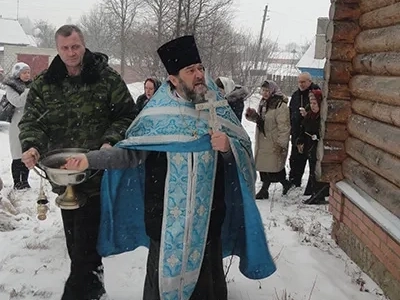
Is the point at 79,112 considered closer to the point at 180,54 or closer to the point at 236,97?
the point at 180,54

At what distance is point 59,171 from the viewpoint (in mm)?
2766

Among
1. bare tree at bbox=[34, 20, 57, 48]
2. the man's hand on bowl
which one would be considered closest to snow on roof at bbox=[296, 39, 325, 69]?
the man's hand on bowl

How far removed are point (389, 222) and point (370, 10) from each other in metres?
1.89

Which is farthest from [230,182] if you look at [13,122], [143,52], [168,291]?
[143,52]

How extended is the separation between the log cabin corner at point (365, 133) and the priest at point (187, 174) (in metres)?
1.24

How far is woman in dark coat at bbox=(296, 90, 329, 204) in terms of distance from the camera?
6562 mm

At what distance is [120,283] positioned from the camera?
3.96 m

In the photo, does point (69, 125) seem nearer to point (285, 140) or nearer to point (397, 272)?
point (397, 272)

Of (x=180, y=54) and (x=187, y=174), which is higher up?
(x=180, y=54)

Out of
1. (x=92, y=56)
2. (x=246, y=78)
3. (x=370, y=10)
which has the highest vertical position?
(x=370, y=10)

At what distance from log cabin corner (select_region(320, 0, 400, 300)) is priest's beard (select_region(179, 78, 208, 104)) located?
5.49ft

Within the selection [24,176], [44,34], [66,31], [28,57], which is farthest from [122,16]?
[44,34]

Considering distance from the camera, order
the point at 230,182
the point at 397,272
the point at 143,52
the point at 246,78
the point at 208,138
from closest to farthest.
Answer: the point at 208,138 → the point at 230,182 → the point at 397,272 → the point at 143,52 → the point at 246,78

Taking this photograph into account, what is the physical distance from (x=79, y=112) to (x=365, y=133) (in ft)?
8.06
